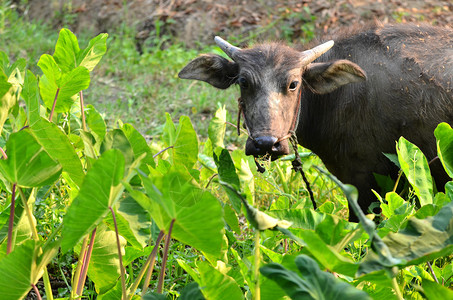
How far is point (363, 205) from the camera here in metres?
4.14

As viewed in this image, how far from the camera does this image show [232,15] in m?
9.09

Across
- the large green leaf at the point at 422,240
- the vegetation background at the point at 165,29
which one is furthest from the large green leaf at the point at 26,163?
the vegetation background at the point at 165,29

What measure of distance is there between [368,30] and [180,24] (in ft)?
16.8

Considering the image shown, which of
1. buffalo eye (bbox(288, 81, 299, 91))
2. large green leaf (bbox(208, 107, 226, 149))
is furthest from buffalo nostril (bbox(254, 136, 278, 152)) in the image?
buffalo eye (bbox(288, 81, 299, 91))

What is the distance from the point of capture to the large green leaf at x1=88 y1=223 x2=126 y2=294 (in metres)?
2.43

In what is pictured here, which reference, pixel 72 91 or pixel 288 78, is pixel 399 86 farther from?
pixel 72 91

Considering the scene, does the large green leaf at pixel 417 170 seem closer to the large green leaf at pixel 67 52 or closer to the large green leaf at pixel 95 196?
the large green leaf at pixel 95 196

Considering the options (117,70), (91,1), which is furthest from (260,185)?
(91,1)

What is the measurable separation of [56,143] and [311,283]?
1.05 metres

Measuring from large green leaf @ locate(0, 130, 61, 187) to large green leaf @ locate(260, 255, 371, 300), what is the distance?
859 mm

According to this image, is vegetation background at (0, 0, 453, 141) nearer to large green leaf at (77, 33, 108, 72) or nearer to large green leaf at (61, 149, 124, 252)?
large green leaf at (77, 33, 108, 72)

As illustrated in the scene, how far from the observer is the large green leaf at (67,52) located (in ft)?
9.54

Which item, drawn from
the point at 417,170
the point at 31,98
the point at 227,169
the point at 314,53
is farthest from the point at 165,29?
the point at 227,169

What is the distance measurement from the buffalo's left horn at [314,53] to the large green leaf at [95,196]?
7.40 feet
